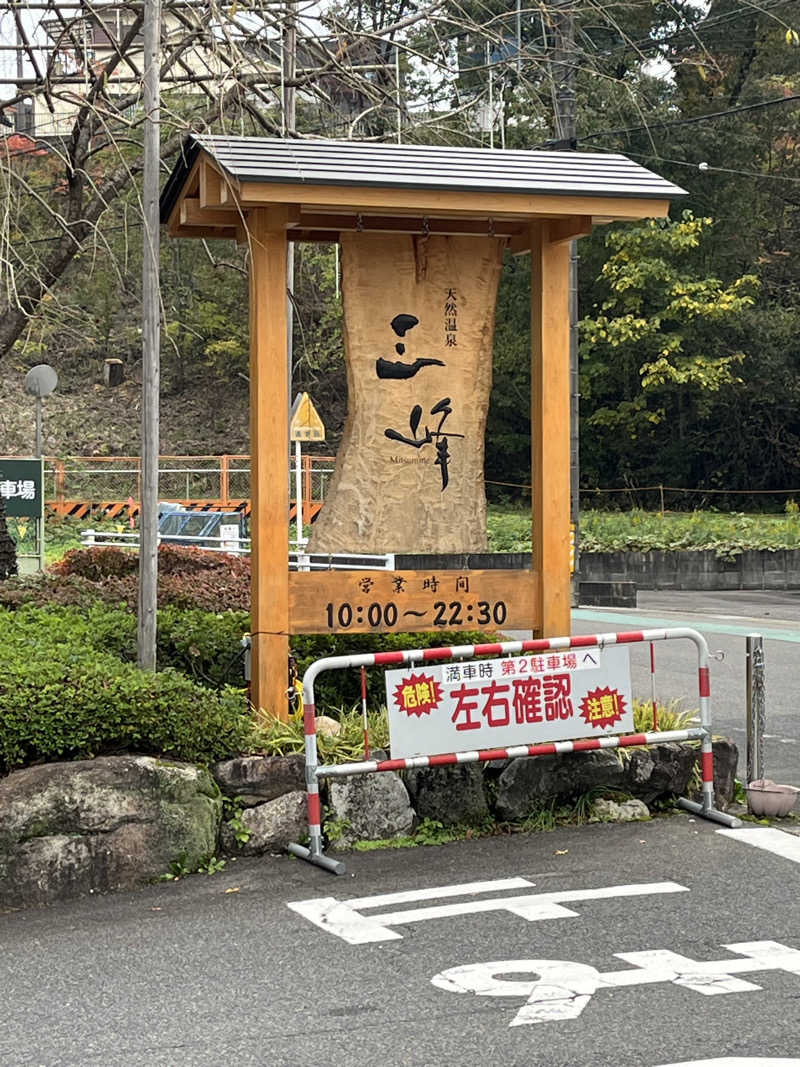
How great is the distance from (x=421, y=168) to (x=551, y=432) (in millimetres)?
1762

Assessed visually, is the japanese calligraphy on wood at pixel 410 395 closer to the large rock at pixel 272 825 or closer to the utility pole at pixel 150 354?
the utility pole at pixel 150 354

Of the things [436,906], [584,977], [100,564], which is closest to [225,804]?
[436,906]

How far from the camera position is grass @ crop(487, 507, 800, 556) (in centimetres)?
2598

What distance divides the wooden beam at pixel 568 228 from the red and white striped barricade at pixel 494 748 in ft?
8.08

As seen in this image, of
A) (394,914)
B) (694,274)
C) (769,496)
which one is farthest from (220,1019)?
(769,496)

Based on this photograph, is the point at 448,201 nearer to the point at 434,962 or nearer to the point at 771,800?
the point at 771,800


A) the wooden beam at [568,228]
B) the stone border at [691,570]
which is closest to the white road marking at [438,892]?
the wooden beam at [568,228]

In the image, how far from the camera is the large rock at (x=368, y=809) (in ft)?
23.6

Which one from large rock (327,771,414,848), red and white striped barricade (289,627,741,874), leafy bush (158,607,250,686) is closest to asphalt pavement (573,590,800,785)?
red and white striped barricade (289,627,741,874)

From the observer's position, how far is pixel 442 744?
7.20 metres

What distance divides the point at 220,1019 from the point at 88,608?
6.00 meters

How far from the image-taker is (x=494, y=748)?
24.0 ft

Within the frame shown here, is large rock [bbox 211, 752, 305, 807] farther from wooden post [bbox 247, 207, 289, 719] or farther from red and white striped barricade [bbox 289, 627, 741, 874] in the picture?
wooden post [bbox 247, 207, 289, 719]

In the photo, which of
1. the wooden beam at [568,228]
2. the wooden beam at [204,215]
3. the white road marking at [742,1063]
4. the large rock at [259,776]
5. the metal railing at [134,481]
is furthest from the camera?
the metal railing at [134,481]
